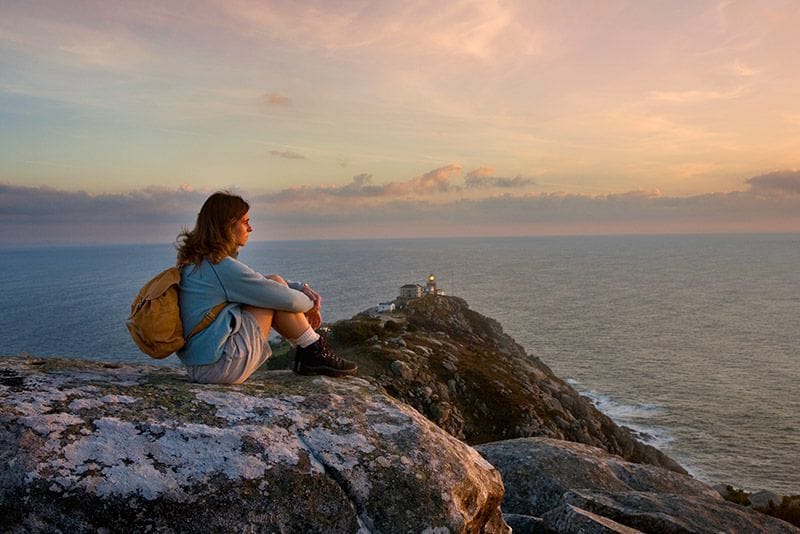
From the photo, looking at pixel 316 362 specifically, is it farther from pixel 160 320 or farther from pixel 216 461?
pixel 216 461

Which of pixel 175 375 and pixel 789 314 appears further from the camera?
pixel 789 314

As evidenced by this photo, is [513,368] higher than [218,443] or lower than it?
lower

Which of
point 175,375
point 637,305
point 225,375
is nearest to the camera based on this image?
point 225,375

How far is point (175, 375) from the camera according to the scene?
8.27 metres

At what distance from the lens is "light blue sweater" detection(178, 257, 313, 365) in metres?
7.63

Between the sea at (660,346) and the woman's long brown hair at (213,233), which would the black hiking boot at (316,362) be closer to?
the woman's long brown hair at (213,233)

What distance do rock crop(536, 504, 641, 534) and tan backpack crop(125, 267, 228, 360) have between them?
6661mm

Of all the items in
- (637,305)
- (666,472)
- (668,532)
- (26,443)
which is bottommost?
(637,305)

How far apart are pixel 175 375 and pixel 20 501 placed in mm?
3109

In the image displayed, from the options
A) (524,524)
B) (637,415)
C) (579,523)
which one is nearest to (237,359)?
(579,523)

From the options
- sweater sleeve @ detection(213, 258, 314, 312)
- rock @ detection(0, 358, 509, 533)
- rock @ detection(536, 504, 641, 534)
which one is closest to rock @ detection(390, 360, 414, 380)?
rock @ detection(536, 504, 641, 534)

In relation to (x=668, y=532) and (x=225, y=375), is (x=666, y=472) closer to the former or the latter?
(x=668, y=532)

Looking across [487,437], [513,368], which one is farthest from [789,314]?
[487,437]

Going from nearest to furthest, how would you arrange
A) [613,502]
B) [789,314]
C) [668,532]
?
[668,532] → [613,502] → [789,314]
